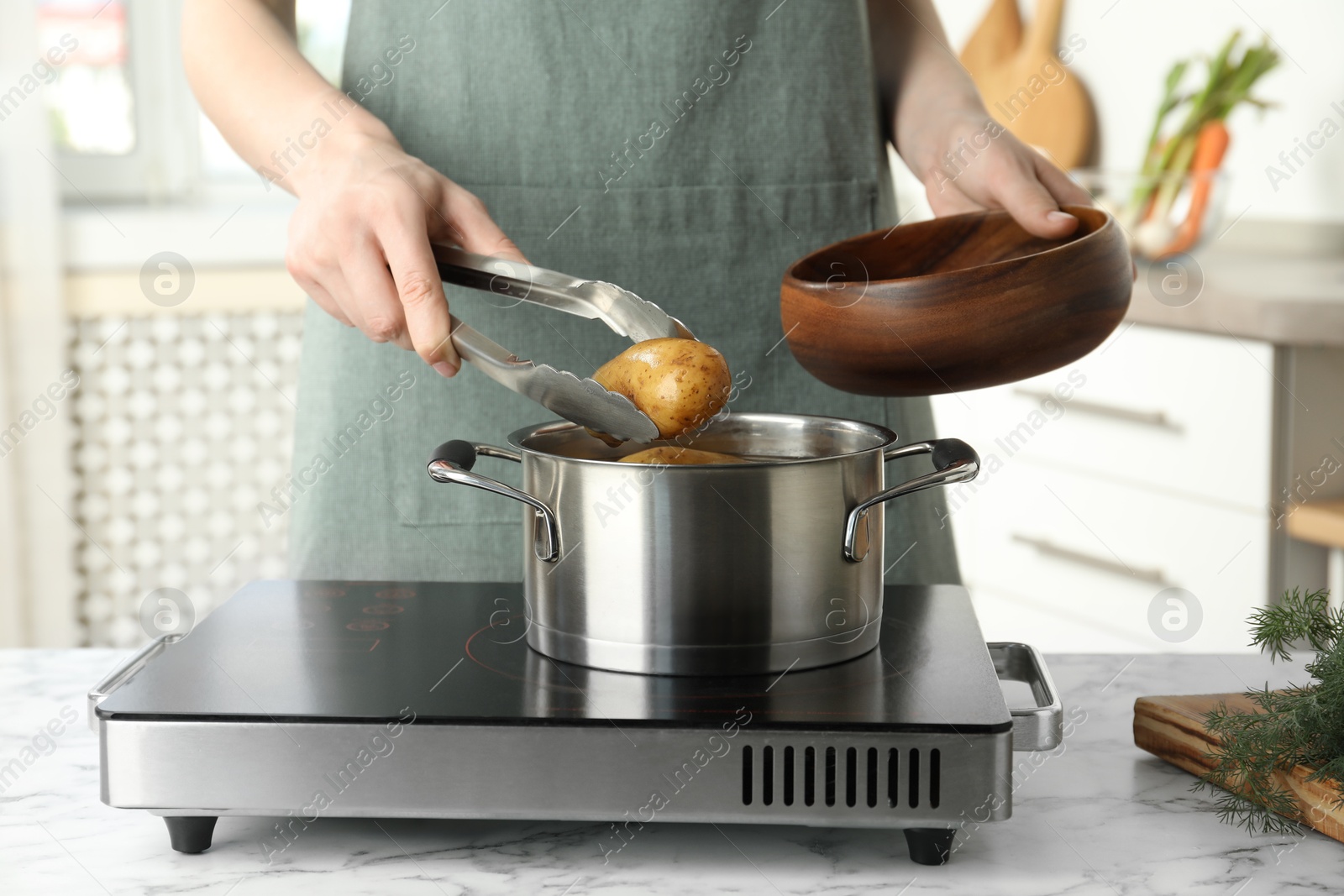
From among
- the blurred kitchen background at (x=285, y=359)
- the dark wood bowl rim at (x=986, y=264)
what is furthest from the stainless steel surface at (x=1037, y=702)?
the blurred kitchen background at (x=285, y=359)

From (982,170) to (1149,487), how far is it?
44.5 inches

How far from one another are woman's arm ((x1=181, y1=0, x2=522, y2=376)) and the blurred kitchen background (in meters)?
1.27

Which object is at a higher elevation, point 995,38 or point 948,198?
point 995,38

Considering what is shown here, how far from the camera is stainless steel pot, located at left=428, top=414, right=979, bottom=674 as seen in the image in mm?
600

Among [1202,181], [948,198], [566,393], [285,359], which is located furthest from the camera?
[285,359]

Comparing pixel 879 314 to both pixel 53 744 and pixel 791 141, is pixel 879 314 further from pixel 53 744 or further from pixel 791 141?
pixel 53 744

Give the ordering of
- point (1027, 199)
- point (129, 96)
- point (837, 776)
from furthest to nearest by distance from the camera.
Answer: point (129, 96) → point (1027, 199) → point (837, 776)

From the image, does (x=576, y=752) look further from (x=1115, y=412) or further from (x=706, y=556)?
(x=1115, y=412)

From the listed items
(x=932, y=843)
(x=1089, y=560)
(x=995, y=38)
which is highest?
(x=995, y=38)

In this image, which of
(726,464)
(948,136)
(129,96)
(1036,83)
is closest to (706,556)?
(726,464)

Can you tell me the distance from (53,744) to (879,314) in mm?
523

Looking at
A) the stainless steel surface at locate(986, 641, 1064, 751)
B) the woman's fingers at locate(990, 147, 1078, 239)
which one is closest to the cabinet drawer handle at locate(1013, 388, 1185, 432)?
the woman's fingers at locate(990, 147, 1078, 239)

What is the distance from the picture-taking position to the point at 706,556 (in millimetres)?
607

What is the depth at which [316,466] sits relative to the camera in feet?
3.51
